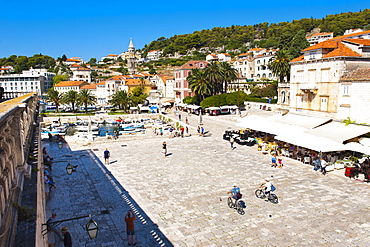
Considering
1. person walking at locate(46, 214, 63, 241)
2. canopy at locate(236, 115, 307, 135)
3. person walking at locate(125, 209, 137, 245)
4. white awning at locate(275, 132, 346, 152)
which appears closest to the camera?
person walking at locate(46, 214, 63, 241)

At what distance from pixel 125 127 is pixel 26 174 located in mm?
39635

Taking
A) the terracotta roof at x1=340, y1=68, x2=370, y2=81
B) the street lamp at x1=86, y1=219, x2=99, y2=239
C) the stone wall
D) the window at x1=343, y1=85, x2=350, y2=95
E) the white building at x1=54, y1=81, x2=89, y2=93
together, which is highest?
the white building at x1=54, y1=81, x2=89, y2=93

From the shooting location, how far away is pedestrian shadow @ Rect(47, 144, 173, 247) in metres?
11.5

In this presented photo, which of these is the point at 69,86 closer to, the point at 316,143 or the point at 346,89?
the point at 346,89

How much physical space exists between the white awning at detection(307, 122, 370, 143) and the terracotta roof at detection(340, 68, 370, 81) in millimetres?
3735

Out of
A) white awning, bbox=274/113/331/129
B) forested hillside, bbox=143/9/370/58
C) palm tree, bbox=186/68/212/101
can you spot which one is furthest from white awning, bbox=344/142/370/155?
forested hillside, bbox=143/9/370/58

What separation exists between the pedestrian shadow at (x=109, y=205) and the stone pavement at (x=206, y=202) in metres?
0.04

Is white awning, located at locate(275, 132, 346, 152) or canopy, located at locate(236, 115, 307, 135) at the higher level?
canopy, located at locate(236, 115, 307, 135)

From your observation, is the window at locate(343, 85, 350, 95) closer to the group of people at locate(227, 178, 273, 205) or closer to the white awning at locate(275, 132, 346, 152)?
the white awning at locate(275, 132, 346, 152)

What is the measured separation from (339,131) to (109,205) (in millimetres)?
18117

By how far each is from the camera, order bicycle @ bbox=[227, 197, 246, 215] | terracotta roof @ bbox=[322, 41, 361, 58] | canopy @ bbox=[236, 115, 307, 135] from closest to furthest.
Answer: bicycle @ bbox=[227, 197, 246, 215] < canopy @ bbox=[236, 115, 307, 135] < terracotta roof @ bbox=[322, 41, 361, 58]

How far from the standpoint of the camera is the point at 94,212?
13648 mm

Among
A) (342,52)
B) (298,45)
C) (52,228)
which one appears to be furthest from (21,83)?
(52,228)

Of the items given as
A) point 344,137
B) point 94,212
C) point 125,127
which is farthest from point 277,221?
point 125,127
